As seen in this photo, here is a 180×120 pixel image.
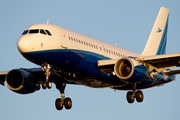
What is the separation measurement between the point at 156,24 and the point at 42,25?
2102 cm

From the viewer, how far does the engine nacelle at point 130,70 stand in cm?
3222

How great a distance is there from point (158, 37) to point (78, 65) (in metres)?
17.9

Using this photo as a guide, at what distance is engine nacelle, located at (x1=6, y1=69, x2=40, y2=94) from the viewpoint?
3803 cm

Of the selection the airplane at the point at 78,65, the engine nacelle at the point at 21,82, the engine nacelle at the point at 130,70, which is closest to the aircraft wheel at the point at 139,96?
the airplane at the point at 78,65

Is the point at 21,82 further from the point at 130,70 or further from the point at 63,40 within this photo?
the point at 130,70

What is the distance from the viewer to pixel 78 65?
105 feet

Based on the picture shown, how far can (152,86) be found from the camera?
41375 millimetres

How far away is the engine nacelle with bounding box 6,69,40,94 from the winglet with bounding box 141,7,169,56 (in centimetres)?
1414

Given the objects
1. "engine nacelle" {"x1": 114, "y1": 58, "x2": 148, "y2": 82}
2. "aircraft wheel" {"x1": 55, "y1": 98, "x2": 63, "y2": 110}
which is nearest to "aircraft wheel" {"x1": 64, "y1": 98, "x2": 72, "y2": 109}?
"aircraft wheel" {"x1": 55, "y1": 98, "x2": 63, "y2": 110}

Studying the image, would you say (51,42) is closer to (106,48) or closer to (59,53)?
(59,53)

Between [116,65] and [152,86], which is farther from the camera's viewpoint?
[152,86]

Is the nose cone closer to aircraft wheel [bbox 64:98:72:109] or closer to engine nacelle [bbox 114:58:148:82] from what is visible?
engine nacelle [bbox 114:58:148:82]

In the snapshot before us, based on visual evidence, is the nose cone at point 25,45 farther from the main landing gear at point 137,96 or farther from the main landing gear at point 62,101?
the main landing gear at point 137,96

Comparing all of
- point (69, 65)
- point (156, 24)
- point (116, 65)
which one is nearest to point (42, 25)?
point (69, 65)
